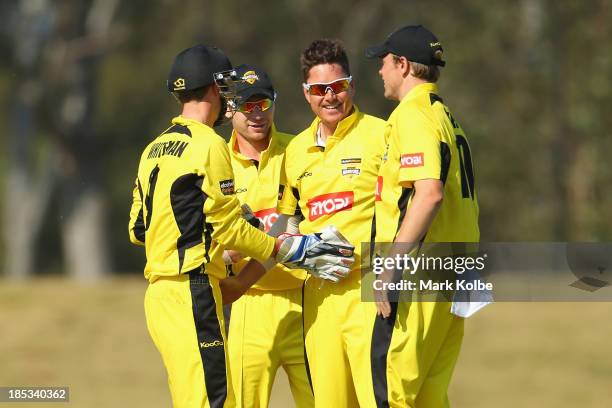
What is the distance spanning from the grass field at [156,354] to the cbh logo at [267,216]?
6459mm

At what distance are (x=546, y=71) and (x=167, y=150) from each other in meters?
23.8

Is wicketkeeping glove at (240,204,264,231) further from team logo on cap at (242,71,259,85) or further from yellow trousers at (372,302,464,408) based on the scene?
yellow trousers at (372,302,464,408)

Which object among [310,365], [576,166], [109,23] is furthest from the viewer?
[109,23]

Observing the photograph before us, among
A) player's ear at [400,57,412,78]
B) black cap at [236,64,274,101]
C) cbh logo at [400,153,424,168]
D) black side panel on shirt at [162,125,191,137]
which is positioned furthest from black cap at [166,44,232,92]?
cbh logo at [400,153,424,168]

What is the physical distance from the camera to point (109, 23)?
102 feet

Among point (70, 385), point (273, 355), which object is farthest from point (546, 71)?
point (273, 355)

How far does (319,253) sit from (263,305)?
2.95 feet

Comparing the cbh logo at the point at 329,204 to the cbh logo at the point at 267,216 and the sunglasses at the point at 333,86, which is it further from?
the sunglasses at the point at 333,86

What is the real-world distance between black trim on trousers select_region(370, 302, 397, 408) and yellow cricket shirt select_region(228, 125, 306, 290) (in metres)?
1.06

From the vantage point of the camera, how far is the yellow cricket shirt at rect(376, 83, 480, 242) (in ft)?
20.1

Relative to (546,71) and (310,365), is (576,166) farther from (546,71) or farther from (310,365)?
(310,365)

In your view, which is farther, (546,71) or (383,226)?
(546,71)

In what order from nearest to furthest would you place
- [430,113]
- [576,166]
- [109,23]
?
[430,113]
[576,166]
[109,23]

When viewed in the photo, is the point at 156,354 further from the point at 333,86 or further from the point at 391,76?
the point at 391,76
